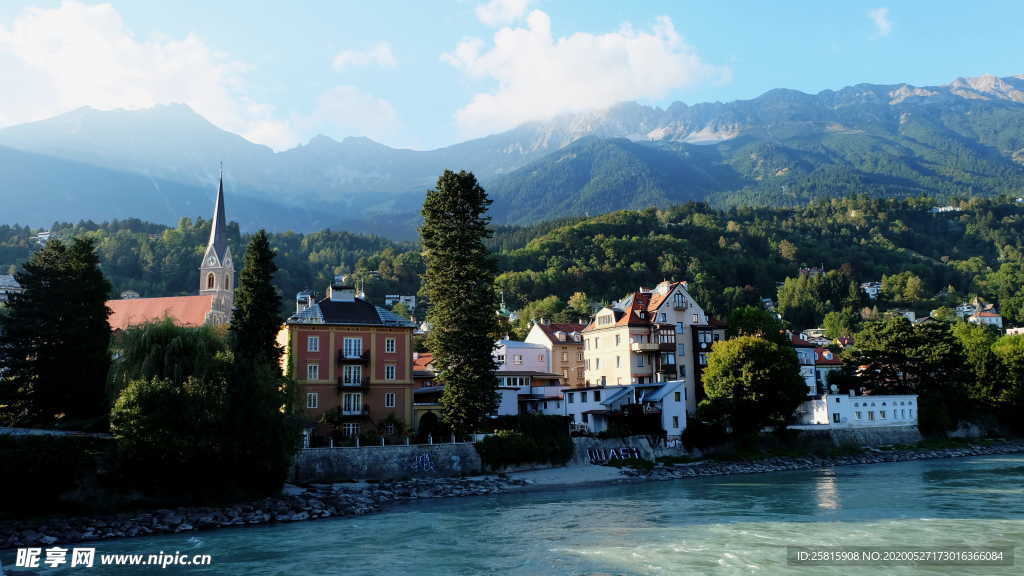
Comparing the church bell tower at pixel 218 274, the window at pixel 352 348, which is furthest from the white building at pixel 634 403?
the church bell tower at pixel 218 274

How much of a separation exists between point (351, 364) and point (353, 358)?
18.0 inches

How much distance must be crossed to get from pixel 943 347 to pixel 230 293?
299 feet

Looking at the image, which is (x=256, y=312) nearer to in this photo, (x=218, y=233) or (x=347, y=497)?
(x=347, y=497)

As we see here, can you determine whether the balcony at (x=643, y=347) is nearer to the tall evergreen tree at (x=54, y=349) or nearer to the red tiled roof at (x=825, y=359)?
the red tiled roof at (x=825, y=359)

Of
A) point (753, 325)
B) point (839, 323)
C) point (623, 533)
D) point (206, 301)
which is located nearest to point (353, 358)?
point (623, 533)

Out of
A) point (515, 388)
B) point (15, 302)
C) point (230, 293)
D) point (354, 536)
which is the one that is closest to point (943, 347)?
point (515, 388)

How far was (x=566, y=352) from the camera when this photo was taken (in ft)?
260

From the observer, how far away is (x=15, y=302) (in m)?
43.6

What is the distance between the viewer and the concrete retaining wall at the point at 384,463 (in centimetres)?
4262

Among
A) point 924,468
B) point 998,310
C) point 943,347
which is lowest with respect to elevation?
point 924,468

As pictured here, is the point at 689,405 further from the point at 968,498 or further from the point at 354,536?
the point at 354,536

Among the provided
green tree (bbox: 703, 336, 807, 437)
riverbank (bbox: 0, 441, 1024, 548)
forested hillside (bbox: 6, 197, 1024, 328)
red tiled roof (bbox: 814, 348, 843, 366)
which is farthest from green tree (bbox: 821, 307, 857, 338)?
green tree (bbox: 703, 336, 807, 437)

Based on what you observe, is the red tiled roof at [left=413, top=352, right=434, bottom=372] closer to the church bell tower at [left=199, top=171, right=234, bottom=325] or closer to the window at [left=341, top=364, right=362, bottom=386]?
the window at [left=341, top=364, right=362, bottom=386]

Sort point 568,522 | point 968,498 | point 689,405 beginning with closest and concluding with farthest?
point 568,522, point 968,498, point 689,405
